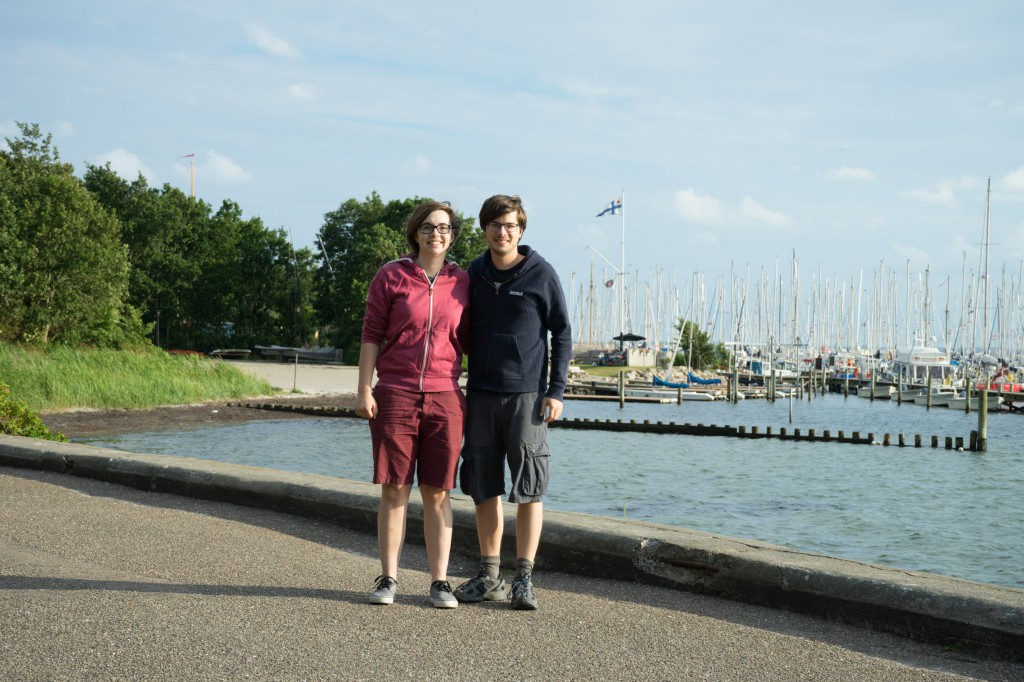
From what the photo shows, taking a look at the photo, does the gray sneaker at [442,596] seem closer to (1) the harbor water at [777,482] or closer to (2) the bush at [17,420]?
(2) the bush at [17,420]

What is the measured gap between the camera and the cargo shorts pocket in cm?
528

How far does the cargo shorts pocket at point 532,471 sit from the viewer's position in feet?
17.3

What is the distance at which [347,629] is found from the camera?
4.70 metres

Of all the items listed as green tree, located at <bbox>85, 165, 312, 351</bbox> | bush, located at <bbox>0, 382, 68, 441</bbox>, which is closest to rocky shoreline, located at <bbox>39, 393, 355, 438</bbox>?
bush, located at <bbox>0, 382, 68, 441</bbox>

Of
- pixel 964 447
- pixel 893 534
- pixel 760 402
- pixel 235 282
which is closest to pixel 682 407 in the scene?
pixel 760 402

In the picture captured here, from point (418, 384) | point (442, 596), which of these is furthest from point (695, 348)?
point (442, 596)

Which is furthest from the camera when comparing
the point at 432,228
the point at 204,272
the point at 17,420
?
the point at 204,272

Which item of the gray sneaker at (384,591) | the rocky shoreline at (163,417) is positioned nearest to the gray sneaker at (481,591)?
the gray sneaker at (384,591)

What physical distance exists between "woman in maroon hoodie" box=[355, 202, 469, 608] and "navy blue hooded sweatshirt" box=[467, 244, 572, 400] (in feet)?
0.33

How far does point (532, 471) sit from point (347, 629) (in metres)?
1.22

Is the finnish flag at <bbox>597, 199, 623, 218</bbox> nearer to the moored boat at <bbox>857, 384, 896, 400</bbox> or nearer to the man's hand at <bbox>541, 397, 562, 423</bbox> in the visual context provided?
the moored boat at <bbox>857, 384, 896, 400</bbox>

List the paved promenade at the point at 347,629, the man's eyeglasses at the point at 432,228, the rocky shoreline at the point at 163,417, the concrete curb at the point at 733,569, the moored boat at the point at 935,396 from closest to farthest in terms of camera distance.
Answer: the paved promenade at the point at 347,629, the concrete curb at the point at 733,569, the man's eyeglasses at the point at 432,228, the rocky shoreline at the point at 163,417, the moored boat at the point at 935,396

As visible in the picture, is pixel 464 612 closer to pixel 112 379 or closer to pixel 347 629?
pixel 347 629

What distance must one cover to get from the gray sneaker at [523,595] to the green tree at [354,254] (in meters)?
64.4
